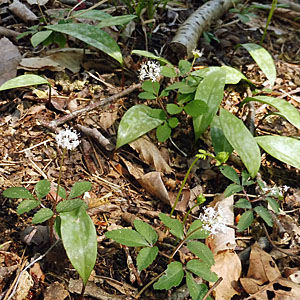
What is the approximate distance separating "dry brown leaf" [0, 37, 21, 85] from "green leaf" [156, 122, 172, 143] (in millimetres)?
966

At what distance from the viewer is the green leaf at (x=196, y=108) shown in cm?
194

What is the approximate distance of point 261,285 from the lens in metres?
1.60

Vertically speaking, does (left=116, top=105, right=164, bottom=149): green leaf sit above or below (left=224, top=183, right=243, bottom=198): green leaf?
above

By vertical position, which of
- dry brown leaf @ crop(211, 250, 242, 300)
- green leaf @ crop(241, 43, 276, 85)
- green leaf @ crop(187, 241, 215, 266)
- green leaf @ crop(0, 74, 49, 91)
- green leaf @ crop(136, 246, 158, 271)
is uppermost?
green leaf @ crop(0, 74, 49, 91)

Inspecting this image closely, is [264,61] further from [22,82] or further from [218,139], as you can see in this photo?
[22,82]

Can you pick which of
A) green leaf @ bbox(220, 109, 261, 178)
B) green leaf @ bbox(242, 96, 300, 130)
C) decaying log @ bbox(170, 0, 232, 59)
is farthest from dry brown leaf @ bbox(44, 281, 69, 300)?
decaying log @ bbox(170, 0, 232, 59)

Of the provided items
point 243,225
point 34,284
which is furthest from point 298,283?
point 34,284

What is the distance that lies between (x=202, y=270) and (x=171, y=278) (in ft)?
0.40

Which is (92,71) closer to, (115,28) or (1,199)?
(115,28)

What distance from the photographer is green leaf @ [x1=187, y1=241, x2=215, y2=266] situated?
1398 millimetres

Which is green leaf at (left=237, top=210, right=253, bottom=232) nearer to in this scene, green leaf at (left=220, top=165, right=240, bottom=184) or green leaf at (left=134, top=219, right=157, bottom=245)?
green leaf at (left=220, top=165, right=240, bottom=184)

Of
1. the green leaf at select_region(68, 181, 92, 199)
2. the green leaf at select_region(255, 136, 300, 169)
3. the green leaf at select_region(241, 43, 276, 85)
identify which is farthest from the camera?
the green leaf at select_region(241, 43, 276, 85)

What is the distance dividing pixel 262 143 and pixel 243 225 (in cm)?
58

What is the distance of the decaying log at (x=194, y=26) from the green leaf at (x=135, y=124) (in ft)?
2.48
